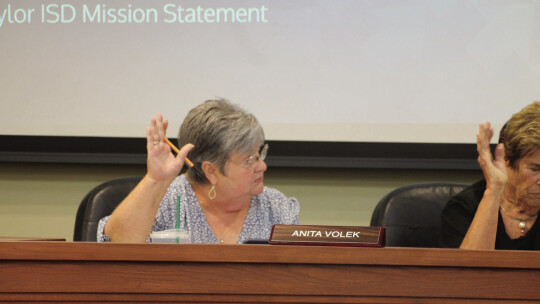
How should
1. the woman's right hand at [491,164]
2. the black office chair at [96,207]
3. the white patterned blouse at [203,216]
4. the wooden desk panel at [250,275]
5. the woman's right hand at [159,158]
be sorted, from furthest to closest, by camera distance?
the black office chair at [96,207] < the white patterned blouse at [203,216] < the woman's right hand at [491,164] < the woman's right hand at [159,158] < the wooden desk panel at [250,275]

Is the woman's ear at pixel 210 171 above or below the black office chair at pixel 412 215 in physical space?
above

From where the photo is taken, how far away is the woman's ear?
214 cm

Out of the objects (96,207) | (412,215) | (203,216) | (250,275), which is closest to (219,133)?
(203,216)

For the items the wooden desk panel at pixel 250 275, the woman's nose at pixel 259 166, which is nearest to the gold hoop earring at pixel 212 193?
the woman's nose at pixel 259 166

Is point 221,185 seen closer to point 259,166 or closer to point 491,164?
point 259,166

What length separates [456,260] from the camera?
130cm

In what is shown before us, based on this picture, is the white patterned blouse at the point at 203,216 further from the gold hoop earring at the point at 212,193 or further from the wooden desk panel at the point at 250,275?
the wooden desk panel at the point at 250,275

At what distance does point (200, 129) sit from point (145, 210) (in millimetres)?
374

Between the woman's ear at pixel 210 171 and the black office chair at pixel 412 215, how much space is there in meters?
0.57

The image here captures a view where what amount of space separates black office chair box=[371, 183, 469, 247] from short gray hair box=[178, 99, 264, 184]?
0.49m

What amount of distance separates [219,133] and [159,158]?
0.34 metres

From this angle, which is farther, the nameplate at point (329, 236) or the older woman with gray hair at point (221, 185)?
the older woman with gray hair at point (221, 185)

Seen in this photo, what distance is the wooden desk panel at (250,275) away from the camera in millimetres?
1305

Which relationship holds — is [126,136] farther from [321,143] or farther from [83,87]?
[321,143]
